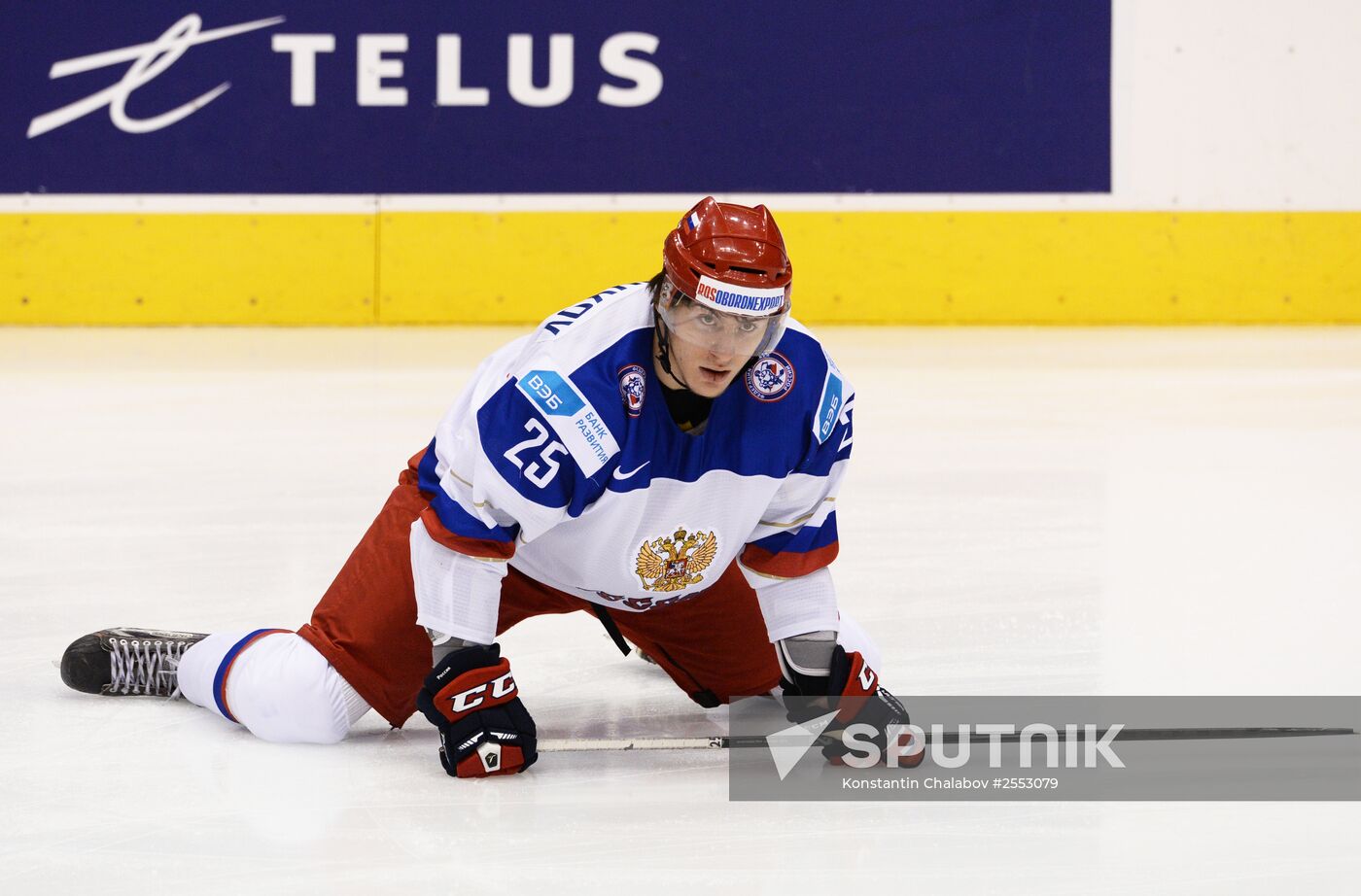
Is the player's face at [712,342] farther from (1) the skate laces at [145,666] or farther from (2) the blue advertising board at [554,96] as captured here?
(2) the blue advertising board at [554,96]

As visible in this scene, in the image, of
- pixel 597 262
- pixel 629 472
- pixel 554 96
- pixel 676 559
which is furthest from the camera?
pixel 597 262

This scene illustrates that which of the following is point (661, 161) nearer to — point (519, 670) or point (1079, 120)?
point (1079, 120)

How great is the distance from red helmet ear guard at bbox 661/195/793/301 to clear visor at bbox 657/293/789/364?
0.08 ft

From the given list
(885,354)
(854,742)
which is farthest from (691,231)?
(885,354)

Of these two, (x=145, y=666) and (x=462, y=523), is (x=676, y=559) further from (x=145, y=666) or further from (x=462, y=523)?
(x=145, y=666)

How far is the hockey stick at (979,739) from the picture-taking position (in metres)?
2.38

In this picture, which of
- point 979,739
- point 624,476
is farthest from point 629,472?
point 979,739

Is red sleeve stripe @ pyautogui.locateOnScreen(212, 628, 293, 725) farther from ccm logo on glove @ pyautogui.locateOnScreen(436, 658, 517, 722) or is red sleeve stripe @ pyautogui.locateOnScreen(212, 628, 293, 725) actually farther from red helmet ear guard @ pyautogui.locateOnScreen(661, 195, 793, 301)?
red helmet ear guard @ pyautogui.locateOnScreen(661, 195, 793, 301)

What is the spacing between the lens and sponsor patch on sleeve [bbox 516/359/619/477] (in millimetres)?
2164

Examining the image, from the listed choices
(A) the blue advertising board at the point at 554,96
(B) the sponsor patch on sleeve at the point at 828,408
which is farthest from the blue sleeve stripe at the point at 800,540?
(A) the blue advertising board at the point at 554,96

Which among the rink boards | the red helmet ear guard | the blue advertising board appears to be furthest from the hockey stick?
the blue advertising board

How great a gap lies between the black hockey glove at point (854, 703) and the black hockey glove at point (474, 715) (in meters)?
0.41

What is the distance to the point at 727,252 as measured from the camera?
2.12 metres

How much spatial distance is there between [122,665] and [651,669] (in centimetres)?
84
